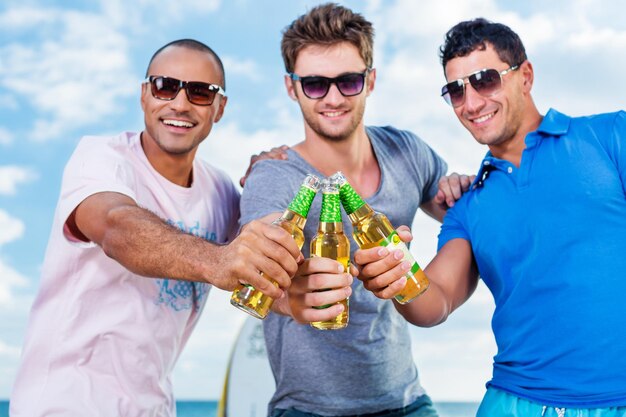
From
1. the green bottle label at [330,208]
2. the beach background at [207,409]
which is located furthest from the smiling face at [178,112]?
the beach background at [207,409]

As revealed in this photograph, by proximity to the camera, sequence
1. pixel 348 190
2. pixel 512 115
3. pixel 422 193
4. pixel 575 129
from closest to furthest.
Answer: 1. pixel 348 190
2. pixel 575 129
3. pixel 512 115
4. pixel 422 193

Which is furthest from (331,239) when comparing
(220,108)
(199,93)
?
(220,108)

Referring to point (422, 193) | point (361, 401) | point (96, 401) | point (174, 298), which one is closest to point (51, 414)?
point (96, 401)

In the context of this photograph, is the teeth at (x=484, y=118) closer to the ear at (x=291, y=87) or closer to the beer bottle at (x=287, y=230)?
the ear at (x=291, y=87)

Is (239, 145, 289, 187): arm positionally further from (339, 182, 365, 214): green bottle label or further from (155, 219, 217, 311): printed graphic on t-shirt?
(339, 182, 365, 214): green bottle label

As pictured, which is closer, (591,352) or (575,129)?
(591,352)

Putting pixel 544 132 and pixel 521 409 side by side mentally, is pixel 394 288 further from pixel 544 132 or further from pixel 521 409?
pixel 544 132

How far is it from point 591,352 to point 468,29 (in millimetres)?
1384

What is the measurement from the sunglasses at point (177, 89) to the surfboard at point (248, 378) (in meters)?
2.27

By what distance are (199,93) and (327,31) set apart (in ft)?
2.31

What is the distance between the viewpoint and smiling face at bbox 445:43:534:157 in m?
2.80

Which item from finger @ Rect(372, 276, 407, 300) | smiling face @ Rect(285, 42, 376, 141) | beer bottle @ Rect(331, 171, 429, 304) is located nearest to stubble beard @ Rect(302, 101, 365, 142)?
smiling face @ Rect(285, 42, 376, 141)

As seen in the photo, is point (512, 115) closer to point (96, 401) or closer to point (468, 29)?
point (468, 29)

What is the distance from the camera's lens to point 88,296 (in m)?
3.03
